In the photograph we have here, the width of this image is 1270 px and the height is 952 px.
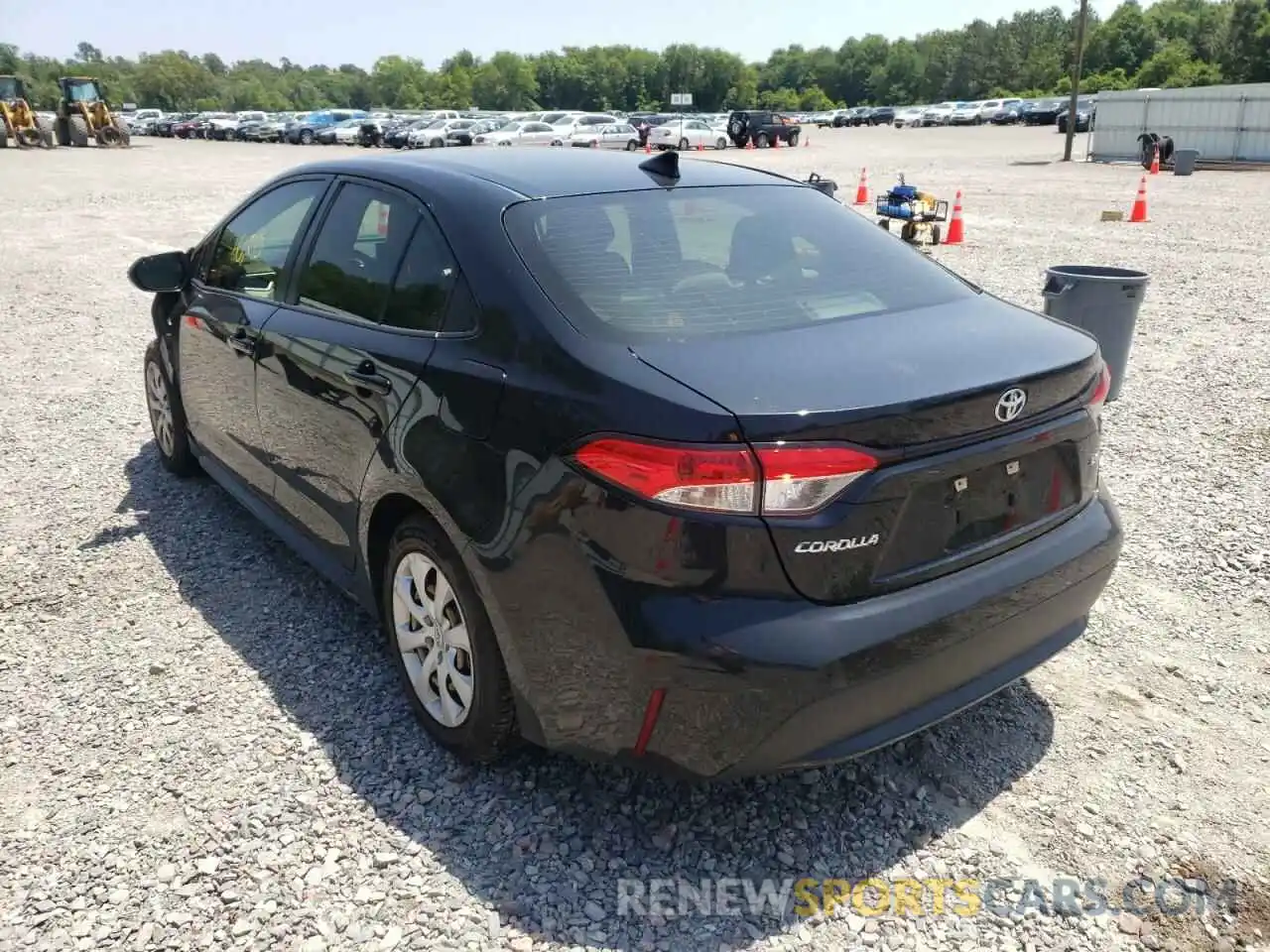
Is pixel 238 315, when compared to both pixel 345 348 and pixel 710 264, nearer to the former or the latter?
pixel 345 348

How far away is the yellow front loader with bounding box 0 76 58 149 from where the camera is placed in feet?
132

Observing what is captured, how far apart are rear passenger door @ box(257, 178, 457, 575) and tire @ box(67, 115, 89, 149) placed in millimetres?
47197

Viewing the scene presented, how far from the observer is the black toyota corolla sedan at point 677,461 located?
2.22 metres

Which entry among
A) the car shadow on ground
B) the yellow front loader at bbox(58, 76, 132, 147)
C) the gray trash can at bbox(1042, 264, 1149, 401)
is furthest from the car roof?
the yellow front loader at bbox(58, 76, 132, 147)

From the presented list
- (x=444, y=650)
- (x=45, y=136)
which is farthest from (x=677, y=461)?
(x=45, y=136)

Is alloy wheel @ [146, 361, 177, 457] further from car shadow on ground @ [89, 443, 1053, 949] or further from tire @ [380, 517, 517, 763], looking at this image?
tire @ [380, 517, 517, 763]

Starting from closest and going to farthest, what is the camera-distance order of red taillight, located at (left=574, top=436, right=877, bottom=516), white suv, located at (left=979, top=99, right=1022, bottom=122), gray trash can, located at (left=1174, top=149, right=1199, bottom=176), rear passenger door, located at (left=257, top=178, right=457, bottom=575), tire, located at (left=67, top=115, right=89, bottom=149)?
red taillight, located at (left=574, top=436, right=877, bottom=516), rear passenger door, located at (left=257, top=178, right=457, bottom=575), gray trash can, located at (left=1174, top=149, right=1199, bottom=176), tire, located at (left=67, top=115, right=89, bottom=149), white suv, located at (left=979, top=99, right=1022, bottom=122)

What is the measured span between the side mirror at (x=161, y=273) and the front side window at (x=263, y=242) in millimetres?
244

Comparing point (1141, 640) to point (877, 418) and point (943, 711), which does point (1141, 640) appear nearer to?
point (943, 711)

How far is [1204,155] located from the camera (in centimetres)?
2966

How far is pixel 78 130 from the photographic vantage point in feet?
141

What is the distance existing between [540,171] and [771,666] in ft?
6.25

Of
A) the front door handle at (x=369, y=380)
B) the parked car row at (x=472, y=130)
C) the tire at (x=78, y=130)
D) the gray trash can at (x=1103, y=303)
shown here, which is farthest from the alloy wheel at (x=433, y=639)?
the tire at (x=78, y=130)

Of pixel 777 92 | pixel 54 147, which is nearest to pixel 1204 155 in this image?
pixel 54 147
